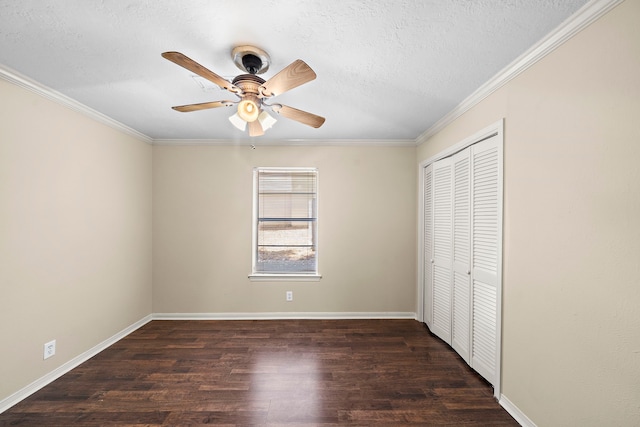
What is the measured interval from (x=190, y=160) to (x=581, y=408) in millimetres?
4201

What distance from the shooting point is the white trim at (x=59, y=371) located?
2.04 m

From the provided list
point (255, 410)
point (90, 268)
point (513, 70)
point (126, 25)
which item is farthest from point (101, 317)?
point (513, 70)

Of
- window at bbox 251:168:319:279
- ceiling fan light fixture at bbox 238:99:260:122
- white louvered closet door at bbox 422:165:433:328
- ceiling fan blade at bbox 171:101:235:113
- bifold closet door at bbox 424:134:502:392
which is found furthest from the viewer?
window at bbox 251:168:319:279

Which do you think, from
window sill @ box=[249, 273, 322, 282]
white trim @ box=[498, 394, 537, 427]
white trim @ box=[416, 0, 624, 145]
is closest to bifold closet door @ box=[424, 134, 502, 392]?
white trim @ box=[498, 394, 537, 427]

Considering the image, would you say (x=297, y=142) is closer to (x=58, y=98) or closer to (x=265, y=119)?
(x=265, y=119)

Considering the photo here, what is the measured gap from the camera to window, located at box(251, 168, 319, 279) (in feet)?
12.8

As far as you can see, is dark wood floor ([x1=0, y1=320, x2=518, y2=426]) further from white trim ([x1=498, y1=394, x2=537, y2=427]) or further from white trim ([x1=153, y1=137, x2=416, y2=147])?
white trim ([x1=153, y1=137, x2=416, y2=147])

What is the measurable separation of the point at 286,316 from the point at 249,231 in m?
1.23

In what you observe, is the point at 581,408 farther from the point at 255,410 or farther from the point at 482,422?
the point at 255,410

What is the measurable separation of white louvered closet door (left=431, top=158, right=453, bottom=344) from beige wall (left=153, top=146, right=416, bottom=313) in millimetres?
514

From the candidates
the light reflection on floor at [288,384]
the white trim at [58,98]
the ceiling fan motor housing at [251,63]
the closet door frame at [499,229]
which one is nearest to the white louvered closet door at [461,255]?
the closet door frame at [499,229]

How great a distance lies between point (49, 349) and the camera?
2.32 m

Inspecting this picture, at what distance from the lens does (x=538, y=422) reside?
68.4 inches

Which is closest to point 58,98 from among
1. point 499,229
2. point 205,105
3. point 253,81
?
point 205,105
